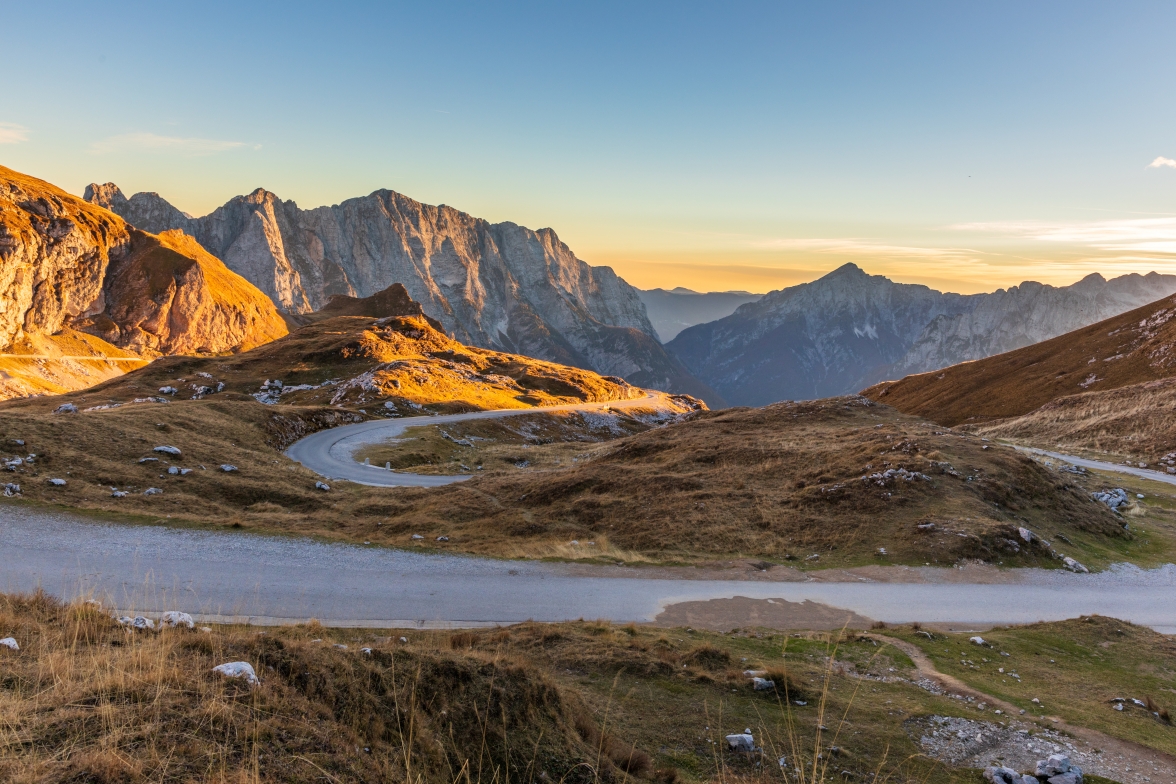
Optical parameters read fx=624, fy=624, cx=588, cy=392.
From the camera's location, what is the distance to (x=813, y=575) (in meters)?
22.3

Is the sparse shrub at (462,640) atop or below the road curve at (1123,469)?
atop

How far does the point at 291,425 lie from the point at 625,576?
164 ft

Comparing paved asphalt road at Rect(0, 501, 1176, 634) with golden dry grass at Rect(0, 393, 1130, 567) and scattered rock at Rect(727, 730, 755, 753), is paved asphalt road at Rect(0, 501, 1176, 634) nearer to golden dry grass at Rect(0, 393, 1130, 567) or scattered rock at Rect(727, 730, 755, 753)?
golden dry grass at Rect(0, 393, 1130, 567)

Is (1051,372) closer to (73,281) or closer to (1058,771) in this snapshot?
(1058,771)

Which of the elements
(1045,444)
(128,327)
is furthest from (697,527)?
(128,327)

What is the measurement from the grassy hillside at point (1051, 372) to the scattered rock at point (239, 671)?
113895mm

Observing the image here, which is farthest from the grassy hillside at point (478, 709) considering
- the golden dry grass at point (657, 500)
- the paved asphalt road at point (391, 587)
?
the golden dry grass at point (657, 500)

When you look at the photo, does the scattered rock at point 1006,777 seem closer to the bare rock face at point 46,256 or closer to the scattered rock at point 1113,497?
the scattered rock at point 1113,497

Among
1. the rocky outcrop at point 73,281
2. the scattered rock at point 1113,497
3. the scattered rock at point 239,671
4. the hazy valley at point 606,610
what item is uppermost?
the rocky outcrop at point 73,281

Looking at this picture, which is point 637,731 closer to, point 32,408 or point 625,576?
point 625,576

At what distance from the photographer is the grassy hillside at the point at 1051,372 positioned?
10100cm

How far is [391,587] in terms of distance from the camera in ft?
59.2

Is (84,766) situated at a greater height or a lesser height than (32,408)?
greater

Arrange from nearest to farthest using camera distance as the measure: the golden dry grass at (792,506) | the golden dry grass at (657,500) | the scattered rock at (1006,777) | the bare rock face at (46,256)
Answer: the scattered rock at (1006,777) < the golden dry grass at (657,500) < the golden dry grass at (792,506) < the bare rock face at (46,256)
